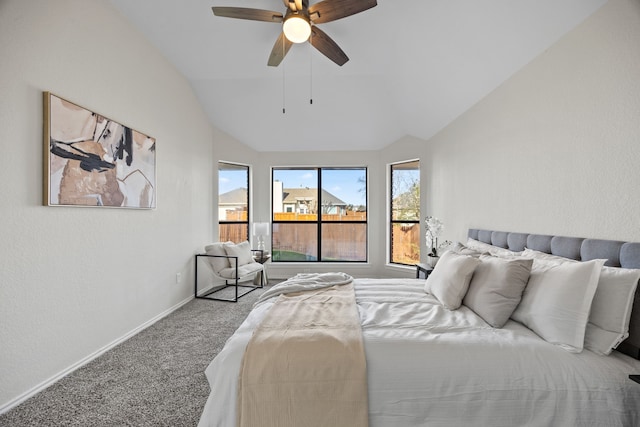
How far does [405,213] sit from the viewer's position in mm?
5203

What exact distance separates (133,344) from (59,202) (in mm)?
1458

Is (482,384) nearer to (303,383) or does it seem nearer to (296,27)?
(303,383)

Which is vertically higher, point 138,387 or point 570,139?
point 570,139

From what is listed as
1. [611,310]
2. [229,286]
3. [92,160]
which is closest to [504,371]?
[611,310]

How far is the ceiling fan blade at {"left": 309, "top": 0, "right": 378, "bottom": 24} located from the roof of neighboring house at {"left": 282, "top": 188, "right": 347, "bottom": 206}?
352 cm

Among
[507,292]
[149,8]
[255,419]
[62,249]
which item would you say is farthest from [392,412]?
[149,8]

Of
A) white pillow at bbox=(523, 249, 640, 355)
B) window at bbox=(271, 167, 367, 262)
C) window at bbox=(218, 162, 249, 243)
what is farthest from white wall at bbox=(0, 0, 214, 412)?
white pillow at bbox=(523, 249, 640, 355)

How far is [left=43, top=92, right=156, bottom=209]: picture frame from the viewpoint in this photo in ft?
6.94

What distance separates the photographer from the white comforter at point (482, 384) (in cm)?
124

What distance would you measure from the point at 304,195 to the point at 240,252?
1.82 meters

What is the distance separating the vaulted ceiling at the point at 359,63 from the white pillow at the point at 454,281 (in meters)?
1.78

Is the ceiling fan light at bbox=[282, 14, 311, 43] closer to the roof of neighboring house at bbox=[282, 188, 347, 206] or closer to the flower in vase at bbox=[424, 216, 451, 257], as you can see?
the flower in vase at bbox=[424, 216, 451, 257]

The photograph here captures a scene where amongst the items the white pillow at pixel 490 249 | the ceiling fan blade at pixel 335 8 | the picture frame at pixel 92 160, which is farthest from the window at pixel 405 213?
the picture frame at pixel 92 160

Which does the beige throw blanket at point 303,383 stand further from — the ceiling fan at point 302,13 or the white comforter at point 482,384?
the ceiling fan at point 302,13
